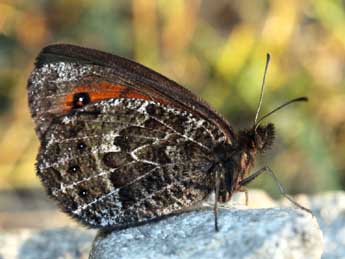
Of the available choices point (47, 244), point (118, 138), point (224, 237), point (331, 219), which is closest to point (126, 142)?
point (118, 138)

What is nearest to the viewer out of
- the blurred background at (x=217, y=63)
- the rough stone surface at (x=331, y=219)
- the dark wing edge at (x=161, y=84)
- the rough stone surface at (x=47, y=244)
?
the dark wing edge at (x=161, y=84)

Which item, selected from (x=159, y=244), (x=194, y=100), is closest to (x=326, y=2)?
(x=194, y=100)

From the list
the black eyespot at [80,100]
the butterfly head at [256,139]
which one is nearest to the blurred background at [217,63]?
the butterfly head at [256,139]

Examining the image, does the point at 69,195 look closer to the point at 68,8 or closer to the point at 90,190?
A: the point at 90,190

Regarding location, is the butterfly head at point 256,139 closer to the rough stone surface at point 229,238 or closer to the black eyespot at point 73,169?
the rough stone surface at point 229,238

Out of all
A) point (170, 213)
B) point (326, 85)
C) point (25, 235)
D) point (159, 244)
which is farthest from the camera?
point (326, 85)

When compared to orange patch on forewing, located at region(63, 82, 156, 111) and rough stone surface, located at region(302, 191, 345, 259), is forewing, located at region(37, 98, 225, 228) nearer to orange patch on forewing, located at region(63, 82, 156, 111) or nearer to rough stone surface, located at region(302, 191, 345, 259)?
orange patch on forewing, located at region(63, 82, 156, 111)

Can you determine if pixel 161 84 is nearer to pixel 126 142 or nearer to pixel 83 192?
pixel 126 142

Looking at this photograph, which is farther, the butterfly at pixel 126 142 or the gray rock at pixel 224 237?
the butterfly at pixel 126 142
